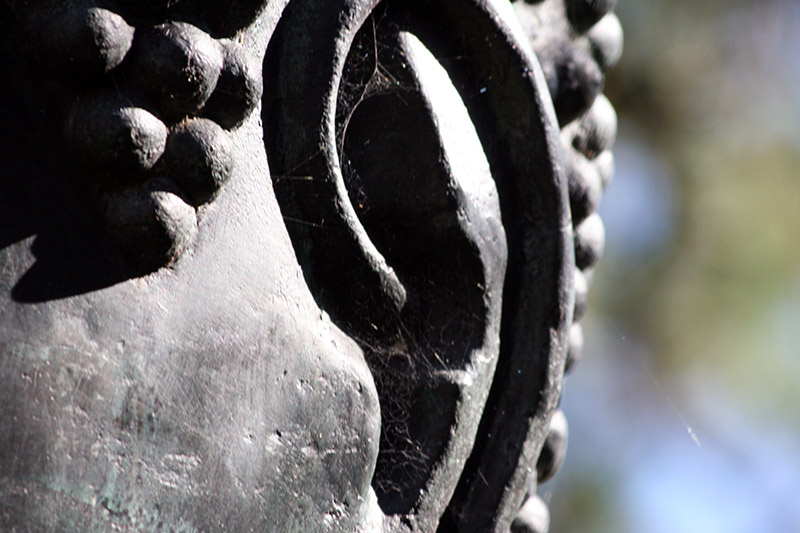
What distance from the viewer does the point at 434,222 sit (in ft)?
3.22

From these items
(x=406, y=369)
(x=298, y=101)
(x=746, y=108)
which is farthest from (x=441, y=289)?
(x=746, y=108)

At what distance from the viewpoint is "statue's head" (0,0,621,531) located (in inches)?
29.5

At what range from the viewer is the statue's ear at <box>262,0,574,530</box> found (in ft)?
2.96

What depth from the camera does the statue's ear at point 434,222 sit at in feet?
2.96

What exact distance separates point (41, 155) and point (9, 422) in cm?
19

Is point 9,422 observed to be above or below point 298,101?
below

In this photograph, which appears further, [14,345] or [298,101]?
[298,101]

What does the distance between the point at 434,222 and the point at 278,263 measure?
17cm

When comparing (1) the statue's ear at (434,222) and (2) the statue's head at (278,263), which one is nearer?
(2) the statue's head at (278,263)

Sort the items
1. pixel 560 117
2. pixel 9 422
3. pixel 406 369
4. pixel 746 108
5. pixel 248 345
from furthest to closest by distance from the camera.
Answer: pixel 746 108, pixel 560 117, pixel 406 369, pixel 248 345, pixel 9 422

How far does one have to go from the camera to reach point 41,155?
78 centimetres

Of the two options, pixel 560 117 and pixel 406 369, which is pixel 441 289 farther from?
pixel 560 117

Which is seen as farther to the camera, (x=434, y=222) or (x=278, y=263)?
(x=434, y=222)

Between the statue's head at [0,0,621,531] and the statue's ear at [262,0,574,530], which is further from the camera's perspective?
the statue's ear at [262,0,574,530]
